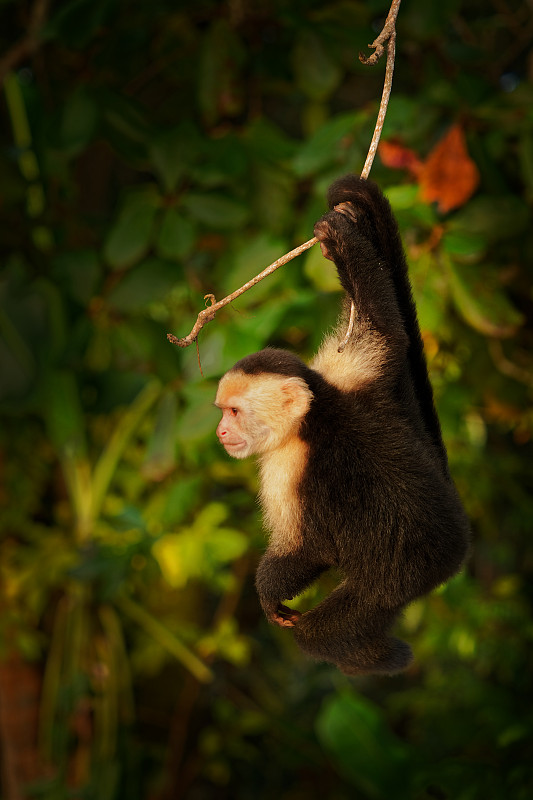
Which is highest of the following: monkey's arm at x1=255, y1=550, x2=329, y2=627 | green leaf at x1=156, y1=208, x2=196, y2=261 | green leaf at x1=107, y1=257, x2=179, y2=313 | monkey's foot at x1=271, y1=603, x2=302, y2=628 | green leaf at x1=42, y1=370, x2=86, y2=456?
green leaf at x1=156, y1=208, x2=196, y2=261

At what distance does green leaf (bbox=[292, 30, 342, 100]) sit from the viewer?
133 cm

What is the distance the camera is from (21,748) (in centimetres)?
180

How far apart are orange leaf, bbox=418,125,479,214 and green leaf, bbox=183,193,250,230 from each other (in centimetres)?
32

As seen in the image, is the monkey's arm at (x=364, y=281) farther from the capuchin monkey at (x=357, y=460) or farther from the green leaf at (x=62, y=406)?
Answer: the green leaf at (x=62, y=406)

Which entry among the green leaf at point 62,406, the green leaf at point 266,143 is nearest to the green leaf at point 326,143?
the green leaf at point 266,143

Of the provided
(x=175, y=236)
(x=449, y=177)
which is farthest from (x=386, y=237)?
(x=175, y=236)

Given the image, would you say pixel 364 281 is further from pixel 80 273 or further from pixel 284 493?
pixel 80 273

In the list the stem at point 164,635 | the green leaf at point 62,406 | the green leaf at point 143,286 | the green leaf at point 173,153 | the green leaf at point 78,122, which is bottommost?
the stem at point 164,635

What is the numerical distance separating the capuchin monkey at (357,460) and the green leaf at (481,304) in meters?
0.43

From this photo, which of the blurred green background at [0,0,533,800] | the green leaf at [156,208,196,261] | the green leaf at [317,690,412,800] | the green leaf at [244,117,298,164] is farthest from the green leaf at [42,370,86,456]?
the green leaf at [317,690,412,800]

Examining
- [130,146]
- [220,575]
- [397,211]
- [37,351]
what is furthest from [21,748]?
[397,211]

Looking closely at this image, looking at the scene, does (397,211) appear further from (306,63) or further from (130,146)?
(130,146)

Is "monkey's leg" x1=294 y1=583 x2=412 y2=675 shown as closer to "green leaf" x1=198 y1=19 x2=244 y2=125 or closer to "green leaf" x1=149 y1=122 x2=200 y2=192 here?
"green leaf" x1=149 y1=122 x2=200 y2=192

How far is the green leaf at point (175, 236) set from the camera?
1.21 metres
